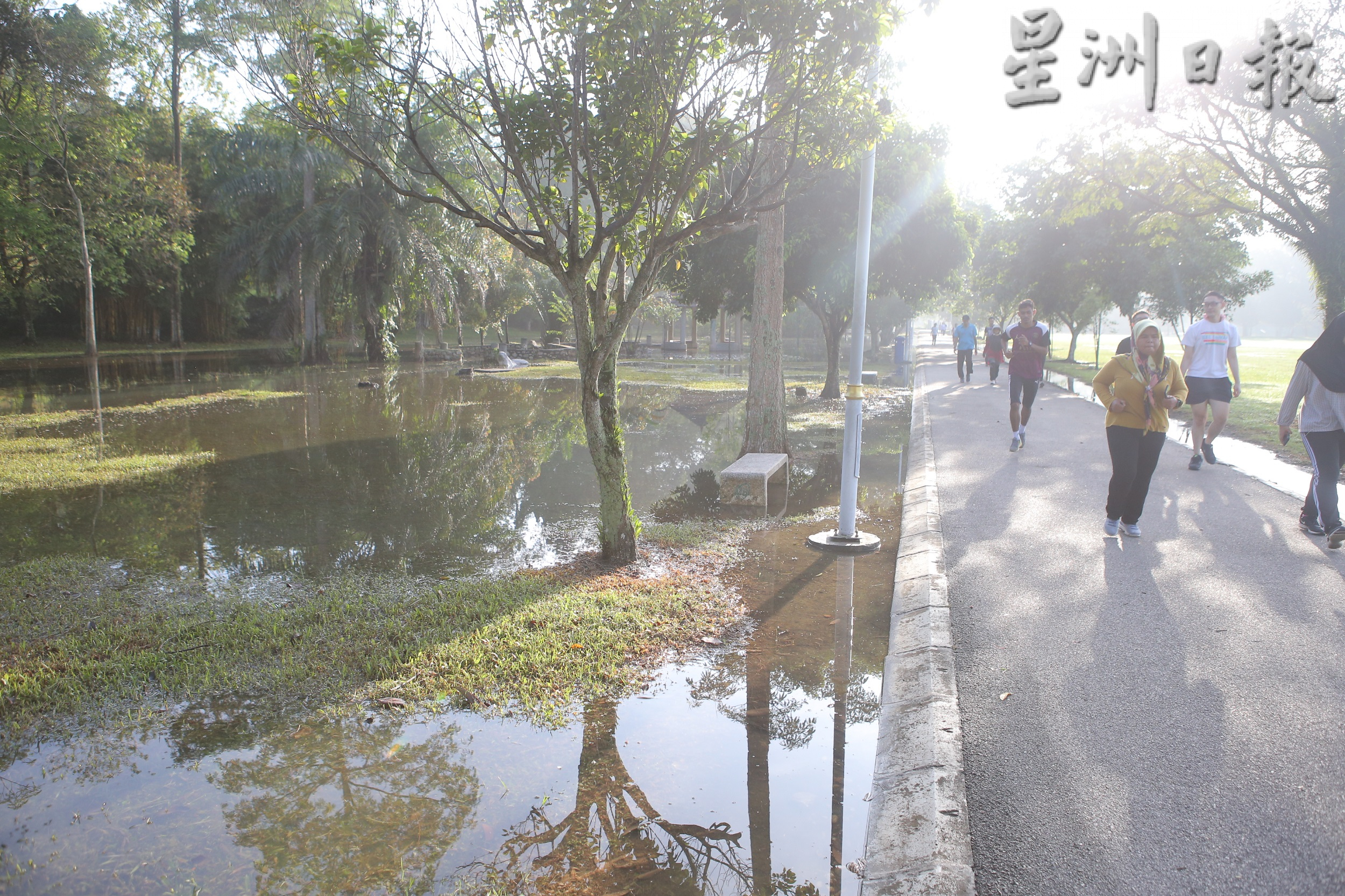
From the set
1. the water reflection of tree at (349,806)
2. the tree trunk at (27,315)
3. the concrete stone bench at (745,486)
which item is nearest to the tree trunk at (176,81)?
the tree trunk at (27,315)

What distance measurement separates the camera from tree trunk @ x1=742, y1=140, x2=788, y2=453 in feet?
37.0

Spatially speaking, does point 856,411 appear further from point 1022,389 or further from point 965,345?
point 965,345

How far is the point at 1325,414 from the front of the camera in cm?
618

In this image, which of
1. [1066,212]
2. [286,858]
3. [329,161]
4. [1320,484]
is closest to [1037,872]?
[286,858]

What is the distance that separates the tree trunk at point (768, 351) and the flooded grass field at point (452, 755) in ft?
9.64

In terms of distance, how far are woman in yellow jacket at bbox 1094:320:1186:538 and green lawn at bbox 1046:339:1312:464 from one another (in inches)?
133

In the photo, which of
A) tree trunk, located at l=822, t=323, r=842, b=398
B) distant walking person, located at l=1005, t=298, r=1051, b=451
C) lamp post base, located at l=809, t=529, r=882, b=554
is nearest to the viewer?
lamp post base, located at l=809, t=529, r=882, b=554

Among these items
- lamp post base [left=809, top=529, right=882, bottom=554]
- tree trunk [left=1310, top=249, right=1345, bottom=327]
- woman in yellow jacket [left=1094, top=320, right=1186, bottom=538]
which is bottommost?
lamp post base [left=809, top=529, right=882, bottom=554]

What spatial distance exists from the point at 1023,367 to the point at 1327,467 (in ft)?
15.7

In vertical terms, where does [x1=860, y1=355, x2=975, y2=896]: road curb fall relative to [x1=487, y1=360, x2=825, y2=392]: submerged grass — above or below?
below

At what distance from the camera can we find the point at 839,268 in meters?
18.4

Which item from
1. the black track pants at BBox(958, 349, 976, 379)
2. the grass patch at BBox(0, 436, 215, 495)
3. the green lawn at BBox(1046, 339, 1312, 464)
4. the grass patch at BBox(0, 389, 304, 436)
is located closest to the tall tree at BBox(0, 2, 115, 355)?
the grass patch at BBox(0, 389, 304, 436)

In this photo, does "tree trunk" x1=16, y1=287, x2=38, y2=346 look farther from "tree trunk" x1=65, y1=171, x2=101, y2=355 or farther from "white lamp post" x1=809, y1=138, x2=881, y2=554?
"white lamp post" x1=809, y1=138, x2=881, y2=554

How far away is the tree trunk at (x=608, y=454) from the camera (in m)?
6.32
